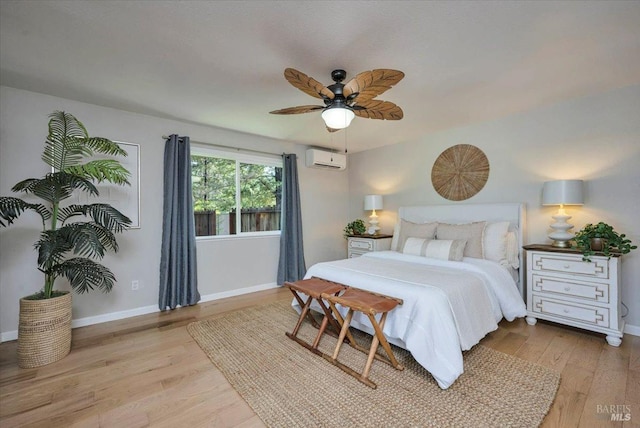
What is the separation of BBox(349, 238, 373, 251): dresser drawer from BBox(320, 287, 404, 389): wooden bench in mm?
2081

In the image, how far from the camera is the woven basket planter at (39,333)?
208cm

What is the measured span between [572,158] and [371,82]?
265 centimetres

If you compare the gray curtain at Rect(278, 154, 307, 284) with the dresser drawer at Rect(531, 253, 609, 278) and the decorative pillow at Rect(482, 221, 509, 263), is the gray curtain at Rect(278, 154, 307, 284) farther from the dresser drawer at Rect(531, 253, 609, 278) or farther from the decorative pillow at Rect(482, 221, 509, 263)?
the dresser drawer at Rect(531, 253, 609, 278)

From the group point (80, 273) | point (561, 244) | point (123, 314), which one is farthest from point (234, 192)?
point (561, 244)

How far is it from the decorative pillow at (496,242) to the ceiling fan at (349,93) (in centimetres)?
181

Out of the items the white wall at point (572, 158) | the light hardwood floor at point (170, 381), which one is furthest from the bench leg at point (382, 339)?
the white wall at point (572, 158)

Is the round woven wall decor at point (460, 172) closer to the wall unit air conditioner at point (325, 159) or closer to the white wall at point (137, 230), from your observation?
the wall unit air conditioner at point (325, 159)

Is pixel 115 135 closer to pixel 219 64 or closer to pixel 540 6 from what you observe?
pixel 219 64

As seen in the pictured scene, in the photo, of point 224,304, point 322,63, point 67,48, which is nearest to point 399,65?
point 322,63

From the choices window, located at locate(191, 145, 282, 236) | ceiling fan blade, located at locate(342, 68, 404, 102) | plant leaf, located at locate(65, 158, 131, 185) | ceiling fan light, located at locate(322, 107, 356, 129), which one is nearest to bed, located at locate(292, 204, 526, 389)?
ceiling fan light, located at locate(322, 107, 356, 129)

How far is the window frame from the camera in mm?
3678

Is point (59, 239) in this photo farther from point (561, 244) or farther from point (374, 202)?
point (561, 244)

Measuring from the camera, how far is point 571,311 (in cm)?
254

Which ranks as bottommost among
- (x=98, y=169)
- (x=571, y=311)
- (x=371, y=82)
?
(x=571, y=311)
